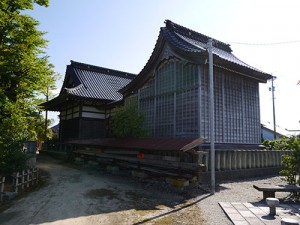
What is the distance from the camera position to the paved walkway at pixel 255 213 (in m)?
6.19

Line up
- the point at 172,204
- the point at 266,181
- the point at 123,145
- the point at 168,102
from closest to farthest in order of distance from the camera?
the point at 172,204 < the point at 266,181 < the point at 123,145 < the point at 168,102

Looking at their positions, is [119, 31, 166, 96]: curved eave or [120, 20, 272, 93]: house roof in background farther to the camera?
[119, 31, 166, 96]: curved eave

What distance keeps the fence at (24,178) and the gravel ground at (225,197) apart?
695 cm

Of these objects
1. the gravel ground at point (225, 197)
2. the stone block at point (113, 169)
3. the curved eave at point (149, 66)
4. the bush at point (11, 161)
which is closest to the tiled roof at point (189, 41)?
the curved eave at point (149, 66)

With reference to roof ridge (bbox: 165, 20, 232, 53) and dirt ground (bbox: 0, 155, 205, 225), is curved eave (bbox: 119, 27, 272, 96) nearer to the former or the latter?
roof ridge (bbox: 165, 20, 232, 53)

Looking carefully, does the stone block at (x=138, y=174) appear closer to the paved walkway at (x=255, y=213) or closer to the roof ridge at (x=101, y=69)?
the paved walkway at (x=255, y=213)

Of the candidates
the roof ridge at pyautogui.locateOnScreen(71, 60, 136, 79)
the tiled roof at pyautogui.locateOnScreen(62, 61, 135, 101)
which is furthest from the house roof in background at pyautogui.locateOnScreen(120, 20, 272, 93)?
the roof ridge at pyautogui.locateOnScreen(71, 60, 136, 79)

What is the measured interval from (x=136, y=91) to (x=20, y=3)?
8.57 metres

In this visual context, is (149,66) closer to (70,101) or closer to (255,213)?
(70,101)

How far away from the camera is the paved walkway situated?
6.19 meters

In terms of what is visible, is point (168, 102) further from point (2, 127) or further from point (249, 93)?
point (2, 127)

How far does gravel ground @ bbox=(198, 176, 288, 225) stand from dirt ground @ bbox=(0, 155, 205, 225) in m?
0.26

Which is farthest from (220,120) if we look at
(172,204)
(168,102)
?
(172,204)

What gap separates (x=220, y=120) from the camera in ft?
42.7
